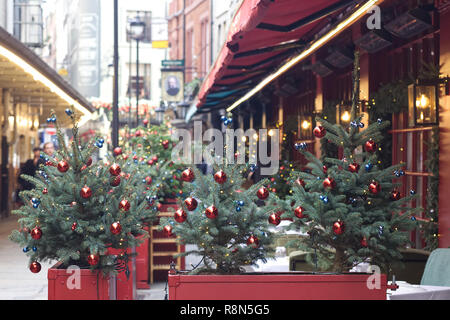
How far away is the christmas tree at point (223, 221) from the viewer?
196 inches

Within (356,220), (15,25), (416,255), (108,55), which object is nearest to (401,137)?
(416,255)

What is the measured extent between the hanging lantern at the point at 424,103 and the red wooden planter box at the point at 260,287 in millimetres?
3497

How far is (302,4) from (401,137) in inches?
126

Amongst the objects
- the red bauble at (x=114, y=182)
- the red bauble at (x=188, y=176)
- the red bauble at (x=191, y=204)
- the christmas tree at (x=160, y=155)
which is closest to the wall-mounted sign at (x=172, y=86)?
the christmas tree at (x=160, y=155)

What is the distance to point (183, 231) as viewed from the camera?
196 inches

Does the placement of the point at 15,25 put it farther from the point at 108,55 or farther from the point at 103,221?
the point at 108,55

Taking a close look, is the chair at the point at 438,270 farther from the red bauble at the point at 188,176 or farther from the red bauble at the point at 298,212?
the red bauble at the point at 188,176

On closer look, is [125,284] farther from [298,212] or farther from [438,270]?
[438,270]

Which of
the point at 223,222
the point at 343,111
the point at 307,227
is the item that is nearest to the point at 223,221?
the point at 223,222

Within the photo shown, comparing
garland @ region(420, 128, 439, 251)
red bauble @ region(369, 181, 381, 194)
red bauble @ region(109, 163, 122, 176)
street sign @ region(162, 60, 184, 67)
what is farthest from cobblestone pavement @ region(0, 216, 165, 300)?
street sign @ region(162, 60, 184, 67)

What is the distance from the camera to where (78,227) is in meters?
5.49

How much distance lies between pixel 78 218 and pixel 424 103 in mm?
3828
